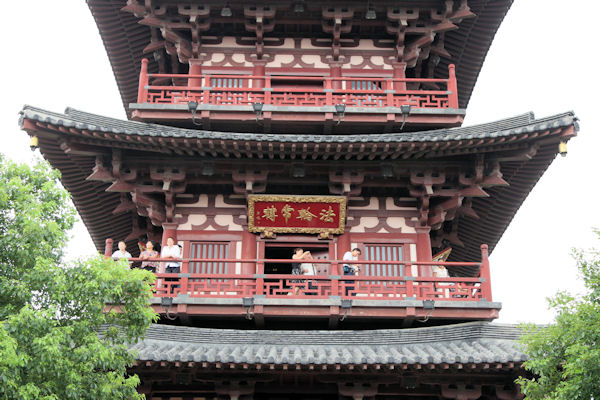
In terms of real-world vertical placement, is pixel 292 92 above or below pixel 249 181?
above

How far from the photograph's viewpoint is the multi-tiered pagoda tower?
594 inches

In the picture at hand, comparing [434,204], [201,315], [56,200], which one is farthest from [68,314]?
[434,204]

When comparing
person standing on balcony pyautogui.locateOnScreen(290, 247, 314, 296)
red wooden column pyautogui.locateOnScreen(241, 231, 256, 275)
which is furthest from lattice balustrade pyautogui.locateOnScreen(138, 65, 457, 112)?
person standing on balcony pyautogui.locateOnScreen(290, 247, 314, 296)

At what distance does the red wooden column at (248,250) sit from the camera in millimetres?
17703

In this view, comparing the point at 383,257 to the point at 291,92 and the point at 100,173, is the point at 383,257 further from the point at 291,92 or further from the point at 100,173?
the point at 100,173

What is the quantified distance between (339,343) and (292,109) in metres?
6.15

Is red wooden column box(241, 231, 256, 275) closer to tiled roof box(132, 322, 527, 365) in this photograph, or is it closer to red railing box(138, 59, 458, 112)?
tiled roof box(132, 322, 527, 365)

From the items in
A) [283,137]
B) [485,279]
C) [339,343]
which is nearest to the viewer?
[339,343]

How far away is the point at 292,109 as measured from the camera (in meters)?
18.7

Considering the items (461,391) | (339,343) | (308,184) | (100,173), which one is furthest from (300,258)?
(100,173)

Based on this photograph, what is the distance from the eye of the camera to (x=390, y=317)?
16109 mm

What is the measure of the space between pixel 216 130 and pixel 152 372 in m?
6.74

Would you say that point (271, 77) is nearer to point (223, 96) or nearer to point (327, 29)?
point (223, 96)

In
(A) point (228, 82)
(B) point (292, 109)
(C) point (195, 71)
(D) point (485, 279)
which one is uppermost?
(C) point (195, 71)
